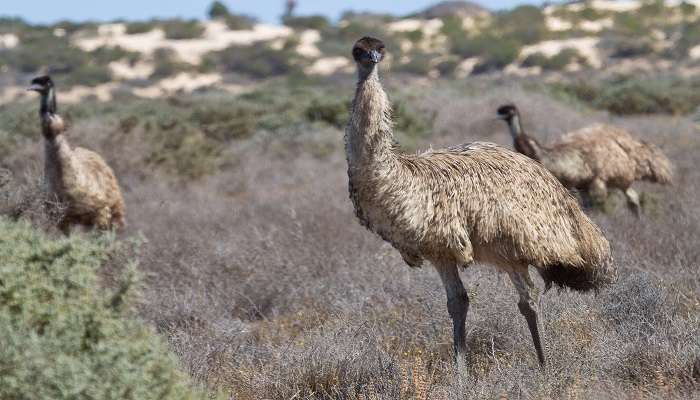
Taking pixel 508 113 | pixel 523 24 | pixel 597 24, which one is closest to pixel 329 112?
A: pixel 508 113

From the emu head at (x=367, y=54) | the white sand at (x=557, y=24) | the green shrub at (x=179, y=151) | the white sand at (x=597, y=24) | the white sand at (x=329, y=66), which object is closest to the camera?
the emu head at (x=367, y=54)

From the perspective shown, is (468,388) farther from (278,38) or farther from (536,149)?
(278,38)

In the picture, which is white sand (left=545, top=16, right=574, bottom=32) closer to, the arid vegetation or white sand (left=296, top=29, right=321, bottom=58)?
white sand (left=296, top=29, right=321, bottom=58)

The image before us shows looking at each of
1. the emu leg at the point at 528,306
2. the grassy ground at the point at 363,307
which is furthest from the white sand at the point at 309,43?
the emu leg at the point at 528,306

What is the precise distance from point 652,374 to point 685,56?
125ft

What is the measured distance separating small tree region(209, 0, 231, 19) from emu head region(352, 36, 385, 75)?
57906 millimetres

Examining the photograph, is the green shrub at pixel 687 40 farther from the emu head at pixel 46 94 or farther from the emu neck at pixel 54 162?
the emu neck at pixel 54 162

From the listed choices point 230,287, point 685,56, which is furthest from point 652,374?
point 685,56

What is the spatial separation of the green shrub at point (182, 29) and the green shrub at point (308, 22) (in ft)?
18.9

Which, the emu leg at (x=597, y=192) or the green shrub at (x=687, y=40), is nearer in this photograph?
the emu leg at (x=597, y=192)

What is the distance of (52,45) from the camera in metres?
48.3

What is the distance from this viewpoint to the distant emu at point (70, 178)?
7.84m

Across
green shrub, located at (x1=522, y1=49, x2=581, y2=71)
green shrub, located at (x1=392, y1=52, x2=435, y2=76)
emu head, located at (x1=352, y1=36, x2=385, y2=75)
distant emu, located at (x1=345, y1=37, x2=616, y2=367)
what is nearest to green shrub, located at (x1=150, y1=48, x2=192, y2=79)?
green shrub, located at (x1=392, y1=52, x2=435, y2=76)

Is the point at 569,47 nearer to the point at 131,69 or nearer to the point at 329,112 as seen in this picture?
the point at 131,69
